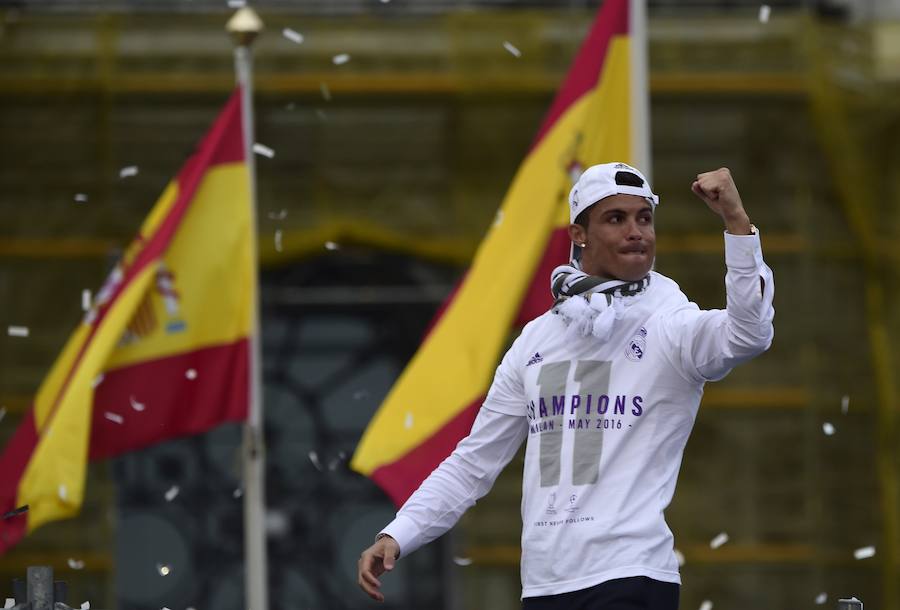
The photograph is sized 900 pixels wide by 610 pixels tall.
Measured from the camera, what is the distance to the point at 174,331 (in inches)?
276

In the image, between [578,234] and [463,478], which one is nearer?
[578,234]

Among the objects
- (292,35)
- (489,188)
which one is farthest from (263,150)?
(489,188)

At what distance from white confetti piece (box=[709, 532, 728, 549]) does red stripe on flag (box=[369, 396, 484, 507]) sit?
9.63 ft

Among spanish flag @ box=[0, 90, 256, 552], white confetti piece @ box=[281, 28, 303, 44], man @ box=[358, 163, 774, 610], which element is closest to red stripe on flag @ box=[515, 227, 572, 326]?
spanish flag @ box=[0, 90, 256, 552]

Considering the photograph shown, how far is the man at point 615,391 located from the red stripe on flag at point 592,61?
117 inches

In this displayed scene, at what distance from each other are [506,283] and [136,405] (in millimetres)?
1590

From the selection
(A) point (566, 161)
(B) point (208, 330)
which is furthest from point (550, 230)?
(B) point (208, 330)

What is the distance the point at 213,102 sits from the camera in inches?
345

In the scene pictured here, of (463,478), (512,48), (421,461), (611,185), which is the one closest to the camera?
(611,185)

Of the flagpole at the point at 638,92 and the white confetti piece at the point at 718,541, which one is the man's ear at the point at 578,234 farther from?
the white confetti piece at the point at 718,541

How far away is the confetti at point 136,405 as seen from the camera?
694 centimetres

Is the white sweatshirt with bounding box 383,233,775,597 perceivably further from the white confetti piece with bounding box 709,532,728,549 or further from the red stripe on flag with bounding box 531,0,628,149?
the white confetti piece with bounding box 709,532,728,549

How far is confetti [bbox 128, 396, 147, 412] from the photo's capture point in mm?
6941

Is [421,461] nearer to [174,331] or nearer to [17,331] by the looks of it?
[174,331]
